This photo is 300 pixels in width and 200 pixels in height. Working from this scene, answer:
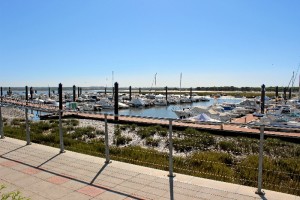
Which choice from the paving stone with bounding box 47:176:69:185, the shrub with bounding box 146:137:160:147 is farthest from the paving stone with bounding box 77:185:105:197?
the shrub with bounding box 146:137:160:147

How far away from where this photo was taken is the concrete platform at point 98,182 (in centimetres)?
456

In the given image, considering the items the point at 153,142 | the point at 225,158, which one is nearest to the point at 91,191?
the point at 225,158

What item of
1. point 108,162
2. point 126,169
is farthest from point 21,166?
point 126,169

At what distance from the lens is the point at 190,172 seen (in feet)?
21.4

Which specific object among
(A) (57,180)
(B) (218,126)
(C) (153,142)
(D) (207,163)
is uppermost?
(A) (57,180)

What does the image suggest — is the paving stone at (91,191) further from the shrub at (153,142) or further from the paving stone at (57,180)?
the shrub at (153,142)

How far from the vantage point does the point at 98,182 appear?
204 inches

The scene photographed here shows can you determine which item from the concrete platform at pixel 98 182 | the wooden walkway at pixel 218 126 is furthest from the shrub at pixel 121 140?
the concrete platform at pixel 98 182

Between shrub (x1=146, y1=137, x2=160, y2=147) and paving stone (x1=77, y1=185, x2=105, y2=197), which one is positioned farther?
shrub (x1=146, y1=137, x2=160, y2=147)

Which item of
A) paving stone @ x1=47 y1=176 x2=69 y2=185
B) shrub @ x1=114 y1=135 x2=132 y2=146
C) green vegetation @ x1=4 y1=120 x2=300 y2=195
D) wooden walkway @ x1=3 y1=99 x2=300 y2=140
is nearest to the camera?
paving stone @ x1=47 y1=176 x2=69 y2=185

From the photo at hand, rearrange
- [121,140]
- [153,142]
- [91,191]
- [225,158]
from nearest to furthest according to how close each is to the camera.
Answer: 1. [91,191]
2. [225,158]
3. [153,142]
4. [121,140]

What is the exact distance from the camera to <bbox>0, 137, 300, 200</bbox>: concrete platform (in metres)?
4.56

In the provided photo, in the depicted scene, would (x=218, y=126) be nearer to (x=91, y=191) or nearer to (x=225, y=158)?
(x=225, y=158)

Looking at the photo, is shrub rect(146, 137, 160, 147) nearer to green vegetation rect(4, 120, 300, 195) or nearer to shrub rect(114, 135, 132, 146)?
green vegetation rect(4, 120, 300, 195)
